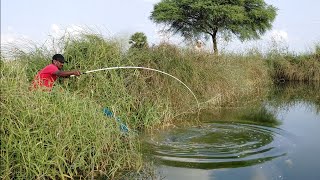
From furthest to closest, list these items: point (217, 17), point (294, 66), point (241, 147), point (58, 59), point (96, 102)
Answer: point (217, 17) < point (294, 66) < point (96, 102) < point (58, 59) < point (241, 147)

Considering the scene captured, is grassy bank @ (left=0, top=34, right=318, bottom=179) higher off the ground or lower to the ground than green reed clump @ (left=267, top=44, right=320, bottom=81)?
lower

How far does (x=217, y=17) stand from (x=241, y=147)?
69.7 ft

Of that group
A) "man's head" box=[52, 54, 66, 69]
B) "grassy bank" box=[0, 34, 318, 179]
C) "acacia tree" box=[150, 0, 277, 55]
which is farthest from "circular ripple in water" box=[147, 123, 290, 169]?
"acacia tree" box=[150, 0, 277, 55]

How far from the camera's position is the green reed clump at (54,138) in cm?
486

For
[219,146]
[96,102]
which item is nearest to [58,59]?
[96,102]

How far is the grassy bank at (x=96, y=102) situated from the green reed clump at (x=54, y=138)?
0.01m

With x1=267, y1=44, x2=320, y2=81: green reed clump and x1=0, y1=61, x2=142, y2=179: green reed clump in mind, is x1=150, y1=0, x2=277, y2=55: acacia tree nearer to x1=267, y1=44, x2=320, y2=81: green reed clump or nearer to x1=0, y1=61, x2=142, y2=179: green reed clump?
x1=267, y1=44, x2=320, y2=81: green reed clump

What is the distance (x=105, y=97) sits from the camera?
7.93m

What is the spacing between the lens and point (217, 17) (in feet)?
90.0

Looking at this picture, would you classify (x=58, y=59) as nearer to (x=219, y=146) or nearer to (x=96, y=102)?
(x=96, y=102)

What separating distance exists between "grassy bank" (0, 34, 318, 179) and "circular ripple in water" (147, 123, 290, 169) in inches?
21.5

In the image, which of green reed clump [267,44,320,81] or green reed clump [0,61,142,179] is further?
green reed clump [267,44,320,81]

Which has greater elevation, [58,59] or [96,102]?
[58,59]

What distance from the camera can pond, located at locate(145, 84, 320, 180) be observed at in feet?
18.9
